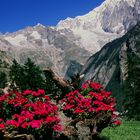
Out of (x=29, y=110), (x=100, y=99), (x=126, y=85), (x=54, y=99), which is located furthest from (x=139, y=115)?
(x=29, y=110)

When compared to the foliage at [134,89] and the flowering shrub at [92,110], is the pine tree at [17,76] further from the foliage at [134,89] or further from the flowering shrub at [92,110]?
the flowering shrub at [92,110]

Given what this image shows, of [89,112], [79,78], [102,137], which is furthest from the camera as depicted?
[79,78]

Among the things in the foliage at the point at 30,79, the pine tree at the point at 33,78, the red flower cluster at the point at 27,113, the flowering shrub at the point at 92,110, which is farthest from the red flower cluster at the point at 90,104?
the pine tree at the point at 33,78

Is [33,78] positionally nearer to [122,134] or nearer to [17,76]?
[17,76]

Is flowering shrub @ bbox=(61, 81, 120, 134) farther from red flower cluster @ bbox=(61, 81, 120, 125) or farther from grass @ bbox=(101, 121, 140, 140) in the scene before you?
grass @ bbox=(101, 121, 140, 140)

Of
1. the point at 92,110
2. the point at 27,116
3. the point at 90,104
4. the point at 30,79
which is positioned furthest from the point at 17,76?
the point at 27,116

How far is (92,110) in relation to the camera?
75.7ft

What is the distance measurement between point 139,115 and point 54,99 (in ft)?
79.6

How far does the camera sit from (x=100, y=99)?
2431 centimetres

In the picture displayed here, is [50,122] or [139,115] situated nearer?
[50,122]

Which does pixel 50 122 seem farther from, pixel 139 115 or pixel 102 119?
pixel 139 115

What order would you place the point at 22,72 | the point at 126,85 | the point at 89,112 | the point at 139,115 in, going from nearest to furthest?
the point at 89,112, the point at 139,115, the point at 126,85, the point at 22,72

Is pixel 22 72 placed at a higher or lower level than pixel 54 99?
higher

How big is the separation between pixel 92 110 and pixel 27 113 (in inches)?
188
